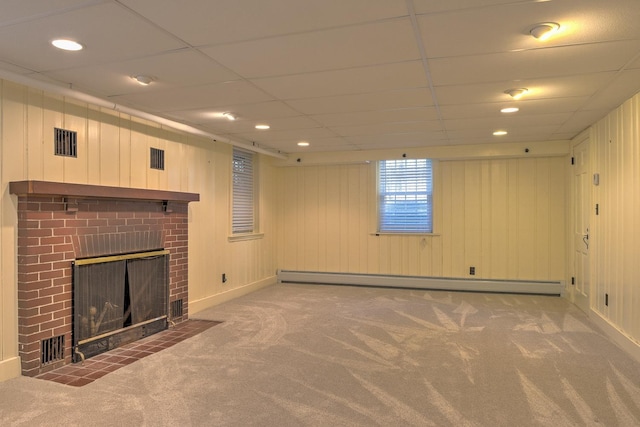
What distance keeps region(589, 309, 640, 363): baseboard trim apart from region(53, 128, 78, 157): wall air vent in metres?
5.09

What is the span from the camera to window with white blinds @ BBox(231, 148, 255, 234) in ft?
20.8

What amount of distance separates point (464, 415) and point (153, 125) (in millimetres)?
3991

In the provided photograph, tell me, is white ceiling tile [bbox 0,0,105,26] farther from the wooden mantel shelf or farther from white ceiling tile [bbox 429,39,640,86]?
white ceiling tile [bbox 429,39,640,86]

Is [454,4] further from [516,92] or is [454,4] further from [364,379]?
[364,379]

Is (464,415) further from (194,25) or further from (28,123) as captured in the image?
(28,123)

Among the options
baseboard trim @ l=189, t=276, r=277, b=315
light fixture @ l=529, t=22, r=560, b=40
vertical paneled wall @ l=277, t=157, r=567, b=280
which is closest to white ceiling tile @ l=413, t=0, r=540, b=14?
light fixture @ l=529, t=22, r=560, b=40

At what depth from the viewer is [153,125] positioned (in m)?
4.55

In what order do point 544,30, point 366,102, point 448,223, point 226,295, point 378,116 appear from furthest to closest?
1. point 448,223
2. point 226,295
3. point 378,116
4. point 366,102
5. point 544,30

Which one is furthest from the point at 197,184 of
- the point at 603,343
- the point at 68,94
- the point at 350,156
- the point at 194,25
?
the point at 603,343

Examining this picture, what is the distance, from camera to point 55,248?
3.39 metres

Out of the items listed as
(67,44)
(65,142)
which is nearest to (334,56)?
(67,44)

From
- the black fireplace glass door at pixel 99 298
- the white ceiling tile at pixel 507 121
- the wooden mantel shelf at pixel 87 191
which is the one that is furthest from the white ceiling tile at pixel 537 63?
the black fireplace glass door at pixel 99 298

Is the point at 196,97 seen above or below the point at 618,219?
above

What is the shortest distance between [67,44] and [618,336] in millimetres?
5013
